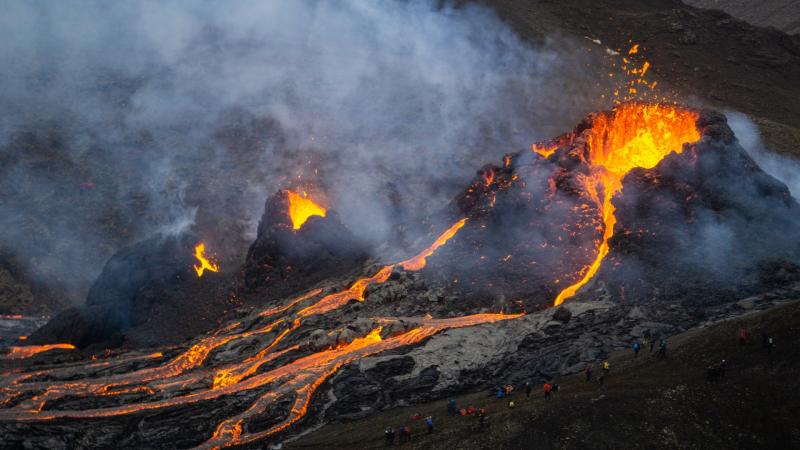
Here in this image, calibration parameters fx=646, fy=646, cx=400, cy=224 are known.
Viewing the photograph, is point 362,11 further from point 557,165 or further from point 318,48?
point 557,165

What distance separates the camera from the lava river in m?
46.7

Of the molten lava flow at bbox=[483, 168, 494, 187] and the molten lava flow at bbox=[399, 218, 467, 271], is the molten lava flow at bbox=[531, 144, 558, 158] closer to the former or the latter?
the molten lava flow at bbox=[483, 168, 494, 187]

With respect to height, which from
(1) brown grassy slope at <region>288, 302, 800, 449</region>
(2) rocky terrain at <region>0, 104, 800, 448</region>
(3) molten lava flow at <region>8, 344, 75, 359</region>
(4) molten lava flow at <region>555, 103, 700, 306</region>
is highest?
(4) molten lava flow at <region>555, 103, 700, 306</region>

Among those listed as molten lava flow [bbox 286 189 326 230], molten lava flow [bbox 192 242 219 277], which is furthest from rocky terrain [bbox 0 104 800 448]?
molten lava flow [bbox 286 189 326 230]

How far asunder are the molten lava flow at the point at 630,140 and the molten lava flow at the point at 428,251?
14.2m

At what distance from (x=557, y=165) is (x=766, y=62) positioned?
9310 cm

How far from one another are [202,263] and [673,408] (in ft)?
211

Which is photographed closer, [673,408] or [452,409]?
[673,408]

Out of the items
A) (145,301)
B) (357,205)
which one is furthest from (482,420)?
(357,205)

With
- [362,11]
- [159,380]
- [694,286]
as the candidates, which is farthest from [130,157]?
[694,286]

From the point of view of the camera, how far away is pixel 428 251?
6681 cm

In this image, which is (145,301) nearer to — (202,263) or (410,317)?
(202,263)

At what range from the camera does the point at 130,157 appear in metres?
116

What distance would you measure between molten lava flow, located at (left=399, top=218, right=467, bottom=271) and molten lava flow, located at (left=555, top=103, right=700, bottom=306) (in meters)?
14.2
